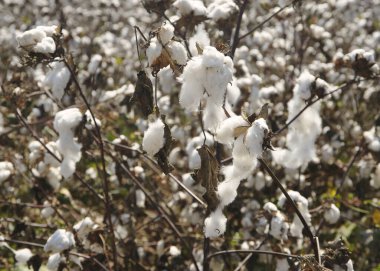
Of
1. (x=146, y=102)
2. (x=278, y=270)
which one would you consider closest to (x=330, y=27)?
(x=278, y=270)

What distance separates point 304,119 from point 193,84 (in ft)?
3.31

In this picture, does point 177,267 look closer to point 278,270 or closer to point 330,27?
point 278,270

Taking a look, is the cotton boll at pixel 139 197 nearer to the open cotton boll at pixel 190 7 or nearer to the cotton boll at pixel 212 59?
the open cotton boll at pixel 190 7

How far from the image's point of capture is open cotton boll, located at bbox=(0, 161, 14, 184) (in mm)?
2707

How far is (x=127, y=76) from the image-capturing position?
662 cm

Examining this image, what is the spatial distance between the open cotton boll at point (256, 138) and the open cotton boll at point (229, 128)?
46 mm

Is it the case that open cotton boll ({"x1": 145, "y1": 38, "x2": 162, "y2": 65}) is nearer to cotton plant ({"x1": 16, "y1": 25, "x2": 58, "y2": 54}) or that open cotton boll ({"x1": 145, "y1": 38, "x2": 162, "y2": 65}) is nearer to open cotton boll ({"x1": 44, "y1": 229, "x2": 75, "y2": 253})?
cotton plant ({"x1": 16, "y1": 25, "x2": 58, "y2": 54})

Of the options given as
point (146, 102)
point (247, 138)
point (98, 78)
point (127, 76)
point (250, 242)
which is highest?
point (127, 76)

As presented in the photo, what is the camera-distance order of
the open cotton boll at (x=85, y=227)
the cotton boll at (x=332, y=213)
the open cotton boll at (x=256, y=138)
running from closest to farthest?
the open cotton boll at (x=256, y=138) < the open cotton boll at (x=85, y=227) < the cotton boll at (x=332, y=213)

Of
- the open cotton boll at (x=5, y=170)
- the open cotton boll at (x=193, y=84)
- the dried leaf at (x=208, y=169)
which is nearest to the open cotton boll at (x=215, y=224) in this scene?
the dried leaf at (x=208, y=169)

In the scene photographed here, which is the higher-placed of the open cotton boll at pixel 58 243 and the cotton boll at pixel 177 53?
the cotton boll at pixel 177 53

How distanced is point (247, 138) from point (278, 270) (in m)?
1.08

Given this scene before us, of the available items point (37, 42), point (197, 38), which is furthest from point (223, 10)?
point (37, 42)

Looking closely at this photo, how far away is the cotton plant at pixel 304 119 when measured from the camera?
7.02 ft
